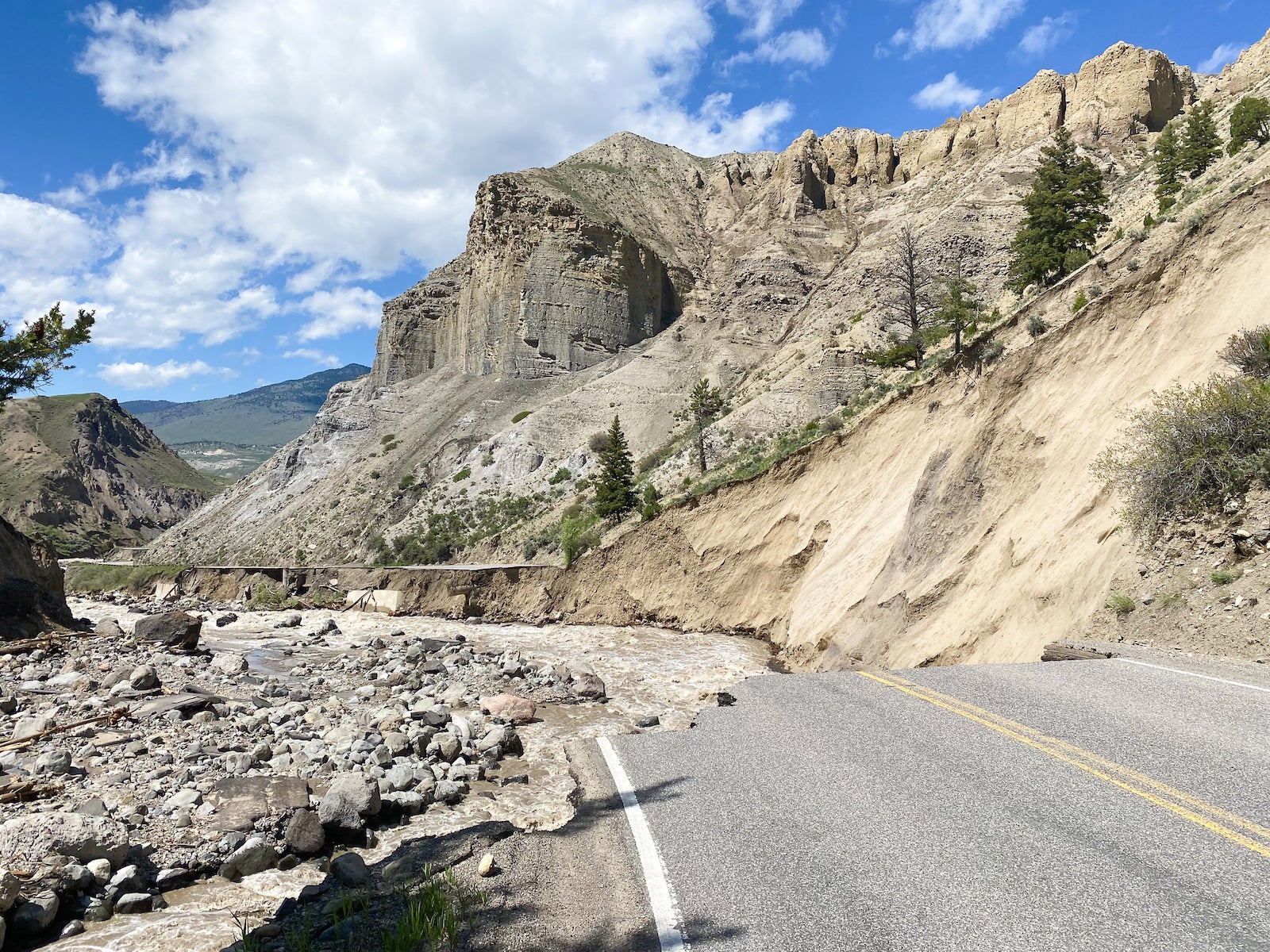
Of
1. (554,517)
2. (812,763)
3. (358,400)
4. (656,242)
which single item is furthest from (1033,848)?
(656,242)

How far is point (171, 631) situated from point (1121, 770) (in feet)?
70.3

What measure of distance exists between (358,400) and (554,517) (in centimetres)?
4981

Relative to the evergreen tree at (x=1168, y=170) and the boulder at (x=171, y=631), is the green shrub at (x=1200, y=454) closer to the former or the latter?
the evergreen tree at (x=1168, y=170)

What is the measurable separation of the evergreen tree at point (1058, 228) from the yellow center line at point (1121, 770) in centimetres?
2421

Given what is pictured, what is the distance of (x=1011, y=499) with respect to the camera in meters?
14.9

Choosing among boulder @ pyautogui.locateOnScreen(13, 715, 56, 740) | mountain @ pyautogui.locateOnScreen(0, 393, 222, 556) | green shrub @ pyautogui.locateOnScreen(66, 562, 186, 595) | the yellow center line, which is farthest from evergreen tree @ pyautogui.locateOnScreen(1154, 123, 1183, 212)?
mountain @ pyautogui.locateOnScreen(0, 393, 222, 556)

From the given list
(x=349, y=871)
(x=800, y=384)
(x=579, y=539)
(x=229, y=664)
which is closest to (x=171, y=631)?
(x=229, y=664)

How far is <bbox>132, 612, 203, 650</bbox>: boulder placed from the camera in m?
18.6

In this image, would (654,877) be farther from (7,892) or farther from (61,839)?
(61,839)

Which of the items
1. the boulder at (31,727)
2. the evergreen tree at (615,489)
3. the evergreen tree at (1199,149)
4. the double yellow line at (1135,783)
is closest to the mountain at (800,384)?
the evergreen tree at (1199,149)

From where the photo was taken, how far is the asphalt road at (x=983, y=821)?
3391mm

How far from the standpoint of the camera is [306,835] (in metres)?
5.86

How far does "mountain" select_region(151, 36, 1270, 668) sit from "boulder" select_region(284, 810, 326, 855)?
10.6 metres

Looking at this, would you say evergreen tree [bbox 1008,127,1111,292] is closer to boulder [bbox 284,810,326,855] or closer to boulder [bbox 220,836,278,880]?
boulder [bbox 284,810,326,855]
